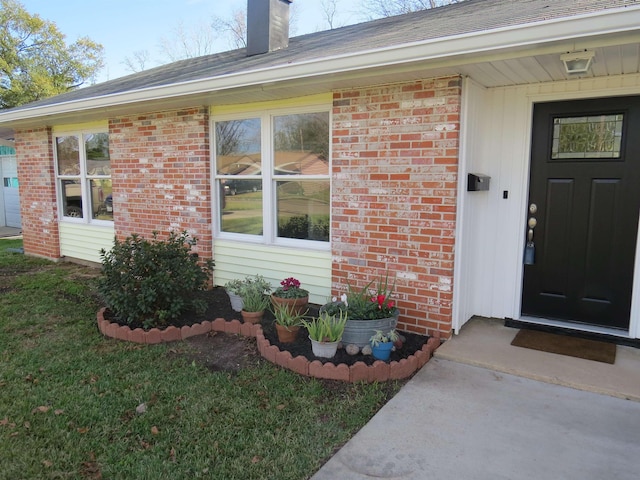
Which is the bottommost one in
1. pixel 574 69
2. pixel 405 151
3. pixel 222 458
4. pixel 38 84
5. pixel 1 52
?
pixel 222 458

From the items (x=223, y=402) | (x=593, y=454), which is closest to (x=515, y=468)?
(x=593, y=454)

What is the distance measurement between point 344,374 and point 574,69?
2764 millimetres

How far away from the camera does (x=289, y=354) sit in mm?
3793

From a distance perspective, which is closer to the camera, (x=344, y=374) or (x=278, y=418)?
(x=278, y=418)

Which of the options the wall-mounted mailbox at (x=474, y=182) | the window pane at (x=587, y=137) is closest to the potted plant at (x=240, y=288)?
the wall-mounted mailbox at (x=474, y=182)

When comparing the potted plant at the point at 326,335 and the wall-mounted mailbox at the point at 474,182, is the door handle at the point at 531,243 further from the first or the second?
the potted plant at the point at 326,335

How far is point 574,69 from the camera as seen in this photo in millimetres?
3369

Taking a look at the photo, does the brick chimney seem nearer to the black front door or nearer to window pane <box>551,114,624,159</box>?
the black front door

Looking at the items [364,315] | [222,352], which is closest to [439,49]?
[364,315]

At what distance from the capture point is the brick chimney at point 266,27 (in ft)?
21.8

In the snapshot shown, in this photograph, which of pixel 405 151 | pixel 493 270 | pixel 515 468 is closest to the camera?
pixel 515 468

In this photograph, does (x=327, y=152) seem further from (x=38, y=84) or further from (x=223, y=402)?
(x=38, y=84)

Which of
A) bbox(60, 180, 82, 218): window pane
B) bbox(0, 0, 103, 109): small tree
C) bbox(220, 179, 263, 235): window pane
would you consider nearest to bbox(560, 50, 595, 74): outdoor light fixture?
bbox(220, 179, 263, 235): window pane

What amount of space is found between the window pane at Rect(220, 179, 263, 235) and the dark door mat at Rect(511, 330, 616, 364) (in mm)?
3139
